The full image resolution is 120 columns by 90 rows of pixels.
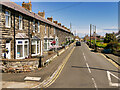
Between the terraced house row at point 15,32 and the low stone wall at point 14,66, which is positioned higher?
the terraced house row at point 15,32

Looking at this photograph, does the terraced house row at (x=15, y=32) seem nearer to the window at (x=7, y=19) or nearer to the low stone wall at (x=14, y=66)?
the window at (x=7, y=19)

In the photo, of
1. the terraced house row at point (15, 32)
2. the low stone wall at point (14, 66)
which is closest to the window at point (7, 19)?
the terraced house row at point (15, 32)

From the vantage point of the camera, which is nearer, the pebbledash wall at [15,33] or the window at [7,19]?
the pebbledash wall at [15,33]

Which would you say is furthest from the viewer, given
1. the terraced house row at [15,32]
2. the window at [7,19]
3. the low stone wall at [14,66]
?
the window at [7,19]

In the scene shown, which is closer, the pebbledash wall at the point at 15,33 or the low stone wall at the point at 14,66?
the low stone wall at the point at 14,66

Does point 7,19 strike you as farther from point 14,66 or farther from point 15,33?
point 14,66

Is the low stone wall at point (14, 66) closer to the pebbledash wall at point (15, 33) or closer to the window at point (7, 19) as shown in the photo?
the pebbledash wall at point (15, 33)

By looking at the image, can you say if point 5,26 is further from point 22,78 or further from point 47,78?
point 47,78

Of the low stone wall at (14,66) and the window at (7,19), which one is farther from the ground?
the window at (7,19)

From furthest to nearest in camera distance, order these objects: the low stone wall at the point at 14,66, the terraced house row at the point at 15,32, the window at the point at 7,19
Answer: the window at the point at 7,19 → the terraced house row at the point at 15,32 → the low stone wall at the point at 14,66

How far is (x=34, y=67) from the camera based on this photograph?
13.0m

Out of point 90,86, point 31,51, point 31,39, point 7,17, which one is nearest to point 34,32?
point 31,39

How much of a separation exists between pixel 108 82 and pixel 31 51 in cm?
1289

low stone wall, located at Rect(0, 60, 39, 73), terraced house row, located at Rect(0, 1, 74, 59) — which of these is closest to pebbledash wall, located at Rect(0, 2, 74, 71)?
terraced house row, located at Rect(0, 1, 74, 59)
